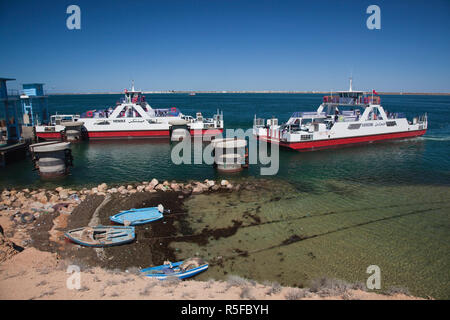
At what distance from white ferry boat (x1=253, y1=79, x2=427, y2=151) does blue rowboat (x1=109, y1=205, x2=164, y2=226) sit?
1898 cm

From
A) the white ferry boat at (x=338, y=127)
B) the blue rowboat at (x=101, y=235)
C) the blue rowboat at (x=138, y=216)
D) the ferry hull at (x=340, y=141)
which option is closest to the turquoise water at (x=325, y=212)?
the ferry hull at (x=340, y=141)

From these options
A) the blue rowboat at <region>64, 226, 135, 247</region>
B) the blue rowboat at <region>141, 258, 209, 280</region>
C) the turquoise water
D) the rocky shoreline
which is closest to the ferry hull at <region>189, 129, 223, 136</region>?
the turquoise water

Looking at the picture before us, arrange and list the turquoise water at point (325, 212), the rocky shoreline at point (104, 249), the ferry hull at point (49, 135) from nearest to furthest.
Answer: the rocky shoreline at point (104, 249), the turquoise water at point (325, 212), the ferry hull at point (49, 135)

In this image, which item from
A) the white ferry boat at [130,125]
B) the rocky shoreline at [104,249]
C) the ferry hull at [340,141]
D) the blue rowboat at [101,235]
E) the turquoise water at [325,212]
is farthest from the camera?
the white ferry boat at [130,125]

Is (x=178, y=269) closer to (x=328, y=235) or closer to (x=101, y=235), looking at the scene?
(x=101, y=235)

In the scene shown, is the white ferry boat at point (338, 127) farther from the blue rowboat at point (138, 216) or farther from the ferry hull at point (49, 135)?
the ferry hull at point (49, 135)

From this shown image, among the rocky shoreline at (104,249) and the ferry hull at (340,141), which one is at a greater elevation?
the ferry hull at (340,141)

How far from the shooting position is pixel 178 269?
384 inches

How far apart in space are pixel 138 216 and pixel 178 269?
16.7ft

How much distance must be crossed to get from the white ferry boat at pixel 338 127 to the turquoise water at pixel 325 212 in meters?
2.11

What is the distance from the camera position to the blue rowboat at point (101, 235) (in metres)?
11.2
